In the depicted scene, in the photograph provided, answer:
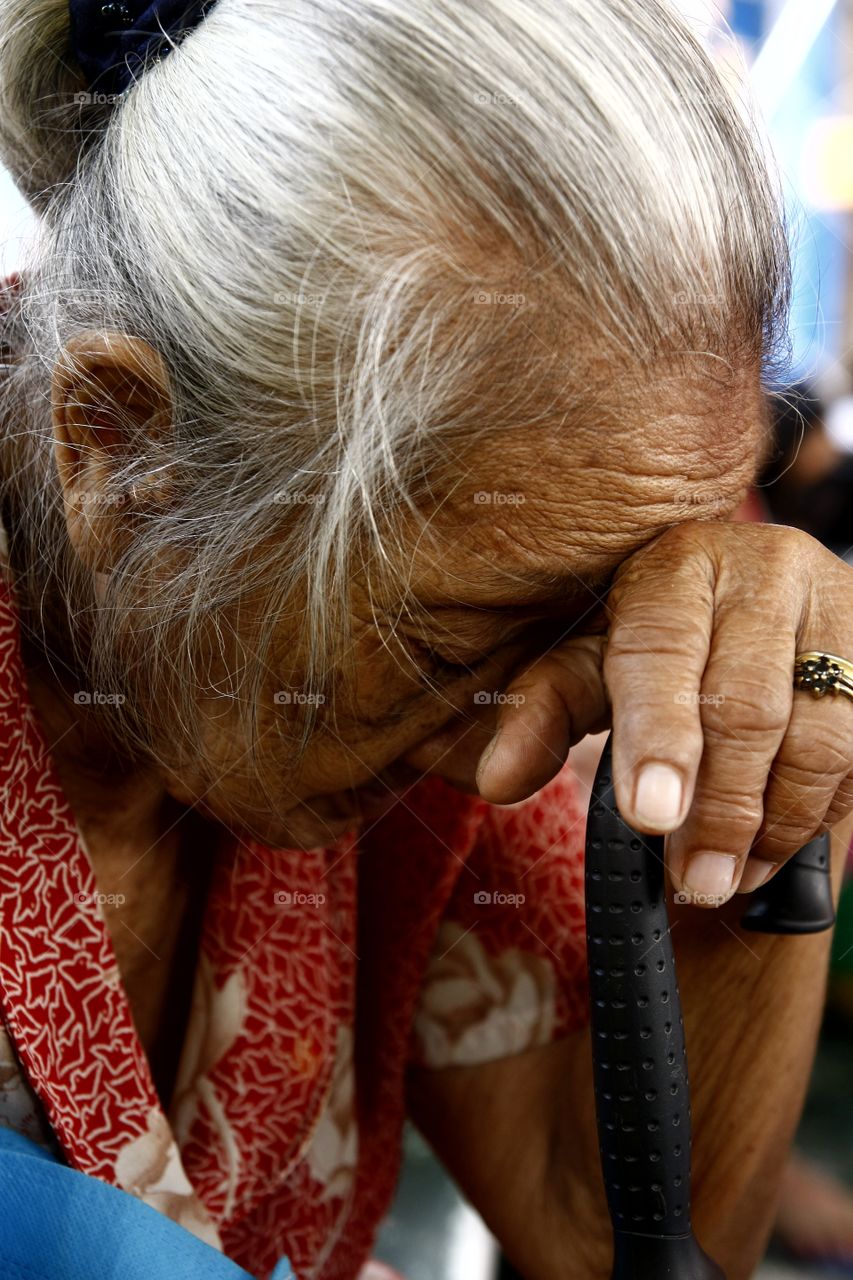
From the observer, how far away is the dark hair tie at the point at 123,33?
2.63ft

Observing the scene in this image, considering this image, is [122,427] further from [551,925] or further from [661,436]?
[551,925]

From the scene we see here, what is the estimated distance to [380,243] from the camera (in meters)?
0.69

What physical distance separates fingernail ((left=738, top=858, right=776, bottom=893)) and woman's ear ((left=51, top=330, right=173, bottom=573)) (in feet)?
1.46
